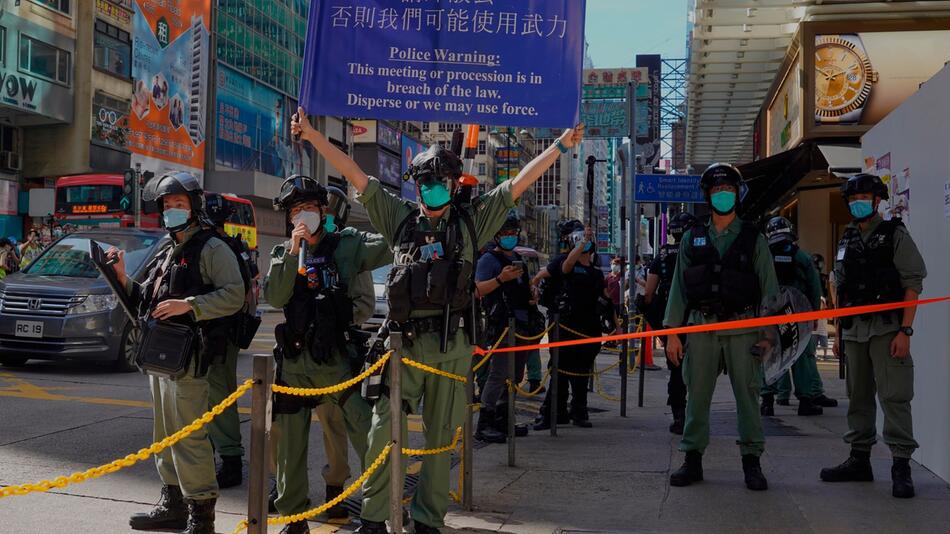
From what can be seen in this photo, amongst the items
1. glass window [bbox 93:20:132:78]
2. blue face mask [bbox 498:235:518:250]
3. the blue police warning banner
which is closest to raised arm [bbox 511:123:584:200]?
the blue police warning banner

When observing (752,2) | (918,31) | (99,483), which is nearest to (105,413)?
(99,483)

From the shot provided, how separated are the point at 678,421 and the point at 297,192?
5.01 meters

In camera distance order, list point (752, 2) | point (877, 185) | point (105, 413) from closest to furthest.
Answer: point (877, 185) < point (105, 413) < point (752, 2)

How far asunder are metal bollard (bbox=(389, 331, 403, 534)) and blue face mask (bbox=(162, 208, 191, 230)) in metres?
1.45

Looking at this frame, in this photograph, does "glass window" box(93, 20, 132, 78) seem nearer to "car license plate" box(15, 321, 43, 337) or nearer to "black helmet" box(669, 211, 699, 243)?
"car license plate" box(15, 321, 43, 337)

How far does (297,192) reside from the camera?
5.11 metres

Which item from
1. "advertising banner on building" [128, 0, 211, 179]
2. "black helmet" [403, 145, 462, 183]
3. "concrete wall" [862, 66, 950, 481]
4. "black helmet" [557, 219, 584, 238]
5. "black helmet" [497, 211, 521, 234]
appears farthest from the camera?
"advertising banner on building" [128, 0, 211, 179]

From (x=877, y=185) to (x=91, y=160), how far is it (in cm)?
3331

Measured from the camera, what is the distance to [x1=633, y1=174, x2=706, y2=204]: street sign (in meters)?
16.0

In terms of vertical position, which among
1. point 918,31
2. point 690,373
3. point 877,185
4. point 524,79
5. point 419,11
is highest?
point 918,31

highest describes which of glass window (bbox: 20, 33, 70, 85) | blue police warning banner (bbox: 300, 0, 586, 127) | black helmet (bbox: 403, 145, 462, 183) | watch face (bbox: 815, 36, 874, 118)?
glass window (bbox: 20, 33, 70, 85)

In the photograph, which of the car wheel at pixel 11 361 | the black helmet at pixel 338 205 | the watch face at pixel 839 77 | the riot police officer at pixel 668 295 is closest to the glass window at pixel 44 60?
the car wheel at pixel 11 361

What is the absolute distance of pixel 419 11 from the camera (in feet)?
19.1

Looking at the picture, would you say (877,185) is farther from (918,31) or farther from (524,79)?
(918,31)
